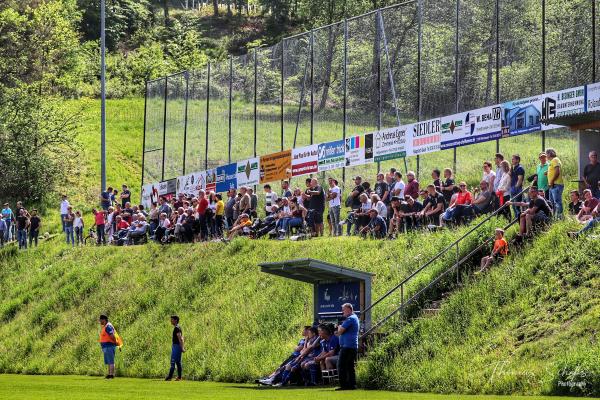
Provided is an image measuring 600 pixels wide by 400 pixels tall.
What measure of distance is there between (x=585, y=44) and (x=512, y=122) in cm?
303

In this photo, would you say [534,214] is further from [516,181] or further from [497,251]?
[516,181]

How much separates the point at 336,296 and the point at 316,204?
9205 mm

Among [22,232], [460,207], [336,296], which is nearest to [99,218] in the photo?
[22,232]

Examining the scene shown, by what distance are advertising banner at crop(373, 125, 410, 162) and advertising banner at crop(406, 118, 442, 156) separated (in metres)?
0.33

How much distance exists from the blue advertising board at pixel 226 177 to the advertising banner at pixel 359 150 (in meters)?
8.62

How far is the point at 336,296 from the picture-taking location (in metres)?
30.3

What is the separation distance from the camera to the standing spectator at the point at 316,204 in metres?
38.9

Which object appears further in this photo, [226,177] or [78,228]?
[78,228]

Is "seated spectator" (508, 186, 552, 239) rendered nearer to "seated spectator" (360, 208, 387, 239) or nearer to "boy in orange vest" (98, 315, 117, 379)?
"seated spectator" (360, 208, 387, 239)

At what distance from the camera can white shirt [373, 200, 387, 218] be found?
35.9 meters

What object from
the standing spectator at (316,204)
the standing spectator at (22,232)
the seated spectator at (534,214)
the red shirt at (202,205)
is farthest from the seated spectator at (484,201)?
the standing spectator at (22,232)

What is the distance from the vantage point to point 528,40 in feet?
121

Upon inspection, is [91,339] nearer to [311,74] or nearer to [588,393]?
[311,74]

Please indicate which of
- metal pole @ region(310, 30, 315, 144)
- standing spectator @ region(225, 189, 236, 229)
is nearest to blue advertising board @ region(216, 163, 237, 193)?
metal pole @ region(310, 30, 315, 144)
